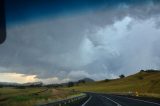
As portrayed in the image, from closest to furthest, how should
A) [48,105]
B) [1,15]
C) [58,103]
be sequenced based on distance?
[1,15] → [48,105] → [58,103]

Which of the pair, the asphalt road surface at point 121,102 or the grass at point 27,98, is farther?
the asphalt road surface at point 121,102

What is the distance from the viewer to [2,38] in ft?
19.9

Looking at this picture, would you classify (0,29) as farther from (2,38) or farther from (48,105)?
(48,105)

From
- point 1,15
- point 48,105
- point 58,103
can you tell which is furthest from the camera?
point 58,103

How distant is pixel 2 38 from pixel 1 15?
0.35 meters

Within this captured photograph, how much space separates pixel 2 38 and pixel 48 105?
1846cm

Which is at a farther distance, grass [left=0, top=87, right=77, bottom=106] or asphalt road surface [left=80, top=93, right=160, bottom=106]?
asphalt road surface [left=80, top=93, right=160, bottom=106]

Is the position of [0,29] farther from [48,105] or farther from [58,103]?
[58,103]

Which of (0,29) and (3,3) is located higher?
(3,3)

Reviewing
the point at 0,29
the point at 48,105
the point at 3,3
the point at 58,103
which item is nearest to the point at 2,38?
the point at 0,29

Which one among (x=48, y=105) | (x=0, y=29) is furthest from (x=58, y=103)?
(x=0, y=29)

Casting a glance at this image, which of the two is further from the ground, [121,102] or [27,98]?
[27,98]

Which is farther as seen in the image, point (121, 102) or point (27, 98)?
point (121, 102)

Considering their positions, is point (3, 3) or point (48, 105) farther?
point (48, 105)
